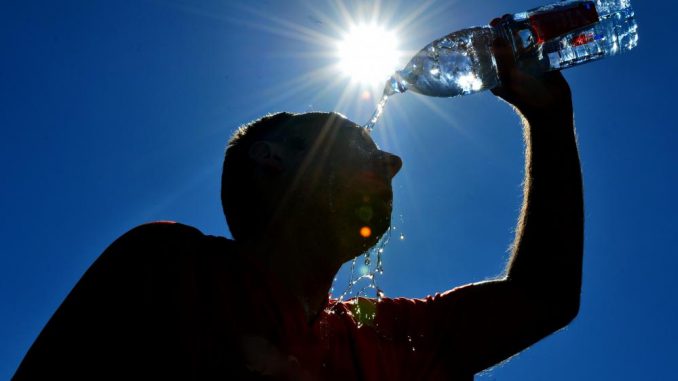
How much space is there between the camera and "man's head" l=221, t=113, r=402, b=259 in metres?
2.62

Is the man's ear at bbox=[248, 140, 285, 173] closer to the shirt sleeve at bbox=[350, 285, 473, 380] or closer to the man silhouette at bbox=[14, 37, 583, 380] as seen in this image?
the man silhouette at bbox=[14, 37, 583, 380]

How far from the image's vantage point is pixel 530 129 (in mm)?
2773

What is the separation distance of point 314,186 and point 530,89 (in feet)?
4.36

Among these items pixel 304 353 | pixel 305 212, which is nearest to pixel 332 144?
pixel 305 212

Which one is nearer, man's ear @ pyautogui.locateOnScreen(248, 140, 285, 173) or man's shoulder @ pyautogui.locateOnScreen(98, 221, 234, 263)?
man's shoulder @ pyautogui.locateOnScreen(98, 221, 234, 263)

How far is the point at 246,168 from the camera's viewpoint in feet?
9.29

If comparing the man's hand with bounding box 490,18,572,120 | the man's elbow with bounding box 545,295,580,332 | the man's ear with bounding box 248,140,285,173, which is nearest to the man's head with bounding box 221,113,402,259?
the man's ear with bounding box 248,140,285,173

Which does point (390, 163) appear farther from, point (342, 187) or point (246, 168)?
point (246, 168)

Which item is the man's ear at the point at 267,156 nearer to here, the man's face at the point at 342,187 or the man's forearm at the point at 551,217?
the man's face at the point at 342,187

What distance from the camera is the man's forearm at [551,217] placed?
8.23ft

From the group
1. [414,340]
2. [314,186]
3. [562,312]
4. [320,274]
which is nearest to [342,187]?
[314,186]

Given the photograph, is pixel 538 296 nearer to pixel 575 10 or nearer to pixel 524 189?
pixel 524 189

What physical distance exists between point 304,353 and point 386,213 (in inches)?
37.4

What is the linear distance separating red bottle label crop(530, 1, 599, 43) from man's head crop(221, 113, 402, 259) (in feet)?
4.01
